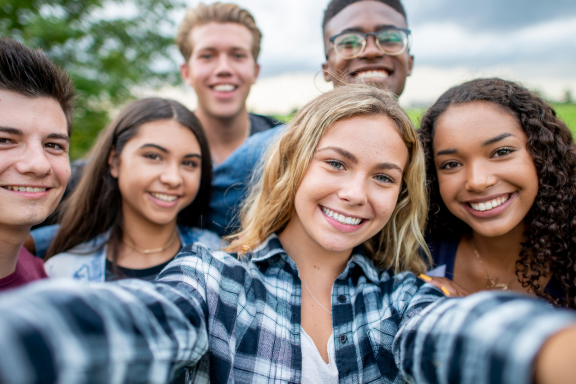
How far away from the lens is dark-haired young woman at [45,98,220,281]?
2.63 meters

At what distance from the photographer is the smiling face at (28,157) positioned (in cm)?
171

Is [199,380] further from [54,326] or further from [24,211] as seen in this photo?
[24,211]

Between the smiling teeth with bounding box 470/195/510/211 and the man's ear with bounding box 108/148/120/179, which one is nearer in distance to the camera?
the smiling teeth with bounding box 470/195/510/211

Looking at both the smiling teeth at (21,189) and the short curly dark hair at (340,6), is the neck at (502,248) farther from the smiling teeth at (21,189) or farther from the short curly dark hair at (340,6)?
the smiling teeth at (21,189)

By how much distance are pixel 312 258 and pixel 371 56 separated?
6.16 feet

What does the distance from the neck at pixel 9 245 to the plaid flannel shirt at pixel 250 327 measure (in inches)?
36.2

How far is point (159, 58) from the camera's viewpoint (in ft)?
28.5

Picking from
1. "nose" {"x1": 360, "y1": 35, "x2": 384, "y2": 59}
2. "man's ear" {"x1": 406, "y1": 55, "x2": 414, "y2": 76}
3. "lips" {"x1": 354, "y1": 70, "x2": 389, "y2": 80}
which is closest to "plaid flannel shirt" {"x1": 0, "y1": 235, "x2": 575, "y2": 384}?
"lips" {"x1": 354, "y1": 70, "x2": 389, "y2": 80}

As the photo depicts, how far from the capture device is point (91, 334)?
0.93 metres

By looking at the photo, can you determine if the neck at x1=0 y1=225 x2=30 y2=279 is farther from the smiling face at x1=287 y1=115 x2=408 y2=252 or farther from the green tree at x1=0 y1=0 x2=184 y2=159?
the green tree at x1=0 y1=0 x2=184 y2=159

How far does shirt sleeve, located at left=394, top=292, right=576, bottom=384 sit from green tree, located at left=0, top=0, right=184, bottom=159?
6699 mm

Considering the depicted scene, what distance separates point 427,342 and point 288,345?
2.09 feet

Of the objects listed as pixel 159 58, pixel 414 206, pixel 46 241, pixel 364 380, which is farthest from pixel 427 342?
pixel 159 58

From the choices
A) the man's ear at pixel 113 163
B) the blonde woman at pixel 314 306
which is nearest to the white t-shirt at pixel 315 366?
the blonde woman at pixel 314 306
